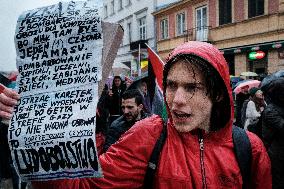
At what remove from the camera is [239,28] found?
65.9 feet

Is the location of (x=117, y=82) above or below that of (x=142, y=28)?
below

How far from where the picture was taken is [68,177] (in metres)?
1.38

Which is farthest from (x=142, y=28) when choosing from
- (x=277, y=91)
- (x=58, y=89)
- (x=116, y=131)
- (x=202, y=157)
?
(x=58, y=89)

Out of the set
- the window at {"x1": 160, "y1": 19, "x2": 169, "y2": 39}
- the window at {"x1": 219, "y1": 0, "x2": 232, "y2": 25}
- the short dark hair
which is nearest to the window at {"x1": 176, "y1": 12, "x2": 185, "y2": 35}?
A: the window at {"x1": 160, "y1": 19, "x2": 169, "y2": 39}

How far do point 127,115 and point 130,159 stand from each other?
110 inches

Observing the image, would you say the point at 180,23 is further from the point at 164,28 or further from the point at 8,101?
the point at 8,101

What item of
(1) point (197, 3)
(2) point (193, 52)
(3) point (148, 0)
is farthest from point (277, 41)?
(2) point (193, 52)

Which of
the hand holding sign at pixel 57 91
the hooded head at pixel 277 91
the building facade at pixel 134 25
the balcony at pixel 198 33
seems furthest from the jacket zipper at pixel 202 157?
the building facade at pixel 134 25

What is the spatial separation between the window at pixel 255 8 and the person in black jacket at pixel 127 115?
15.3 meters

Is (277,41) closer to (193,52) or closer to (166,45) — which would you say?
(166,45)

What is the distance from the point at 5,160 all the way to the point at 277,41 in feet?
50.5

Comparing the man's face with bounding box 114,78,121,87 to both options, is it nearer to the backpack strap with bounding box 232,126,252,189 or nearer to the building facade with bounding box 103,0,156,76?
the backpack strap with bounding box 232,126,252,189

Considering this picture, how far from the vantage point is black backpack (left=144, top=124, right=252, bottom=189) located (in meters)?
1.71

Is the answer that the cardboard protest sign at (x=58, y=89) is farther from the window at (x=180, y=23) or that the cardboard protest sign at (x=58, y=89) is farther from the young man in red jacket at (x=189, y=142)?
the window at (x=180, y=23)
